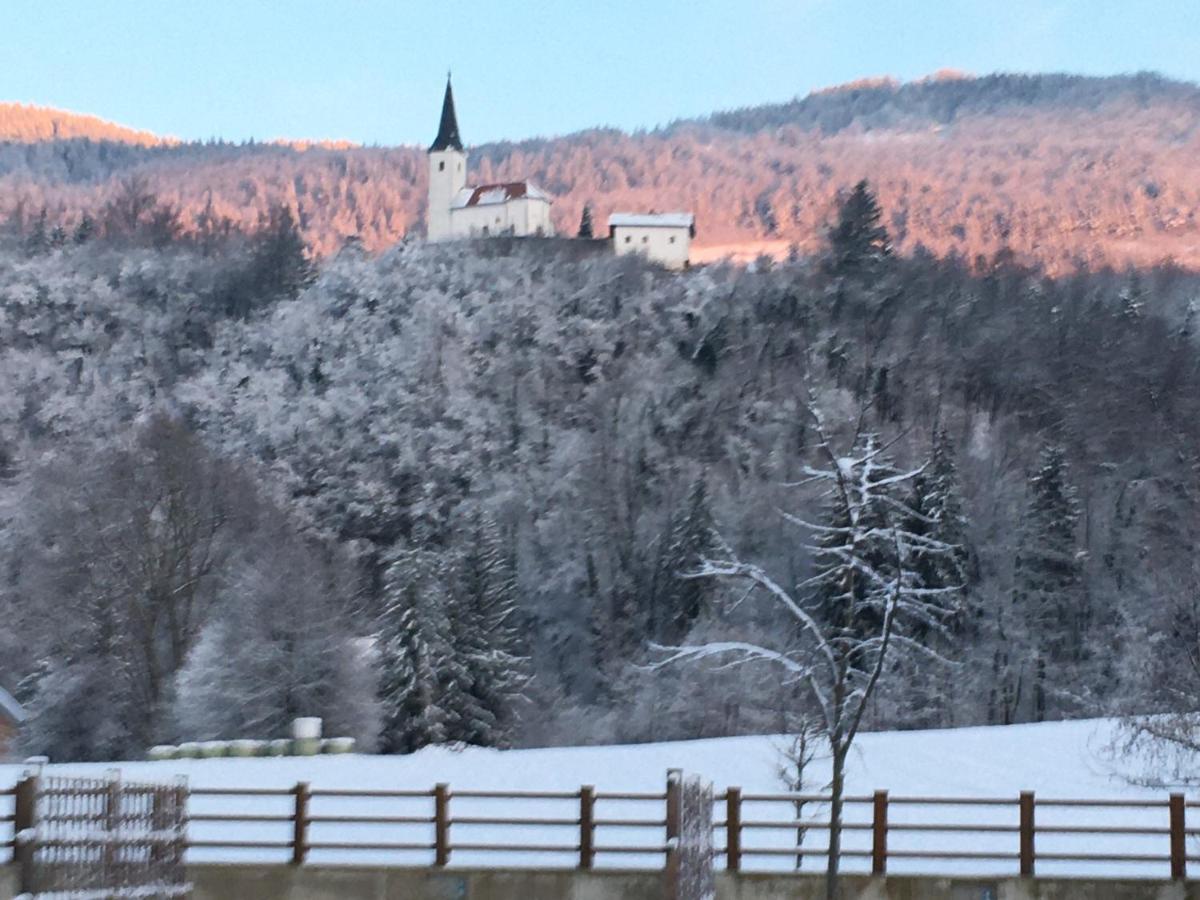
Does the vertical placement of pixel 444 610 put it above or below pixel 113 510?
below

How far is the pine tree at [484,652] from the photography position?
177 feet

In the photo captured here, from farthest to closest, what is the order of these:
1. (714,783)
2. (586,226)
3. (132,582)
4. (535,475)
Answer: (586,226), (535,475), (132,582), (714,783)

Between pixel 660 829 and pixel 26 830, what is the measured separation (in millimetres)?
12453

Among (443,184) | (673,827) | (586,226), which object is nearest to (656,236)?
(586,226)

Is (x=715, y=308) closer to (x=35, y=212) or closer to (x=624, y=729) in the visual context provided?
(x=624, y=729)

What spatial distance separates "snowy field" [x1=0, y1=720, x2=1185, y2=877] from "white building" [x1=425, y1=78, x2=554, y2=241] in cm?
12756

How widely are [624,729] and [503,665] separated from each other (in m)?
12.1

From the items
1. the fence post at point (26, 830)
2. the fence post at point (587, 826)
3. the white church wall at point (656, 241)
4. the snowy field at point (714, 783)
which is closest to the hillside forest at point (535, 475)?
the snowy field at point (714, 783)

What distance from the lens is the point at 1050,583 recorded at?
244 ft

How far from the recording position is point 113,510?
175 ft

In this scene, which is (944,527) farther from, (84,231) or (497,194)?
(84,231)

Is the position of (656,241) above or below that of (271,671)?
above

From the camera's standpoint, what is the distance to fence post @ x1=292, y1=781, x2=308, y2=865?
18344 millimetres

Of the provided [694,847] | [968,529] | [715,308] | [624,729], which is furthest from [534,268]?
[694,847]
